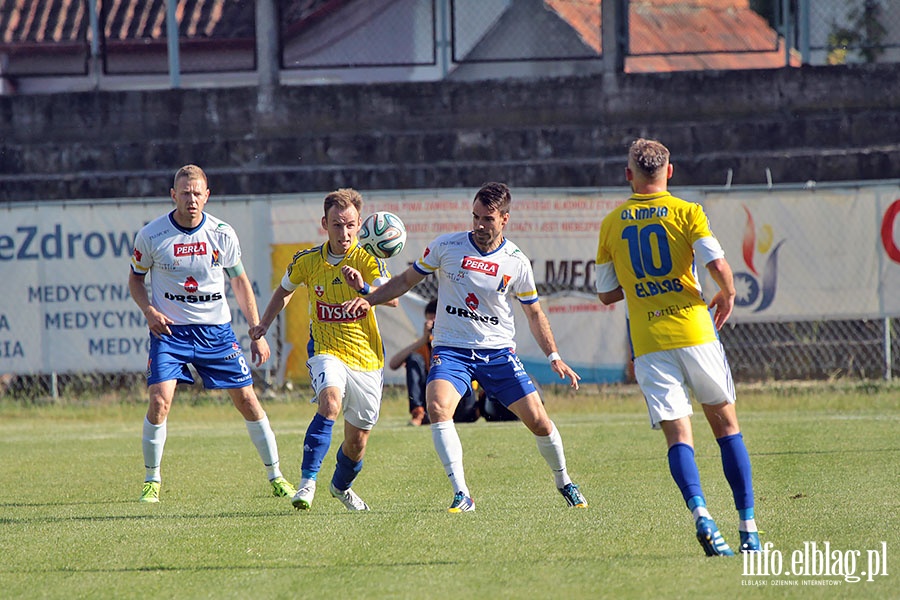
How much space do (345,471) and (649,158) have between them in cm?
305

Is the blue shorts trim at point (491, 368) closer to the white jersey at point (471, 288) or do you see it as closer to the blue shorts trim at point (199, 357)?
the white jersey at point (471, 288)

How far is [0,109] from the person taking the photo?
18.1m

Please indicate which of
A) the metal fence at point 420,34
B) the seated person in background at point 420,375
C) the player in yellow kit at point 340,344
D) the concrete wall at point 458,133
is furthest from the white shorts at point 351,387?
the metal fence at point 420,34

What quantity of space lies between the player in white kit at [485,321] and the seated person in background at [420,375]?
5.41 metres

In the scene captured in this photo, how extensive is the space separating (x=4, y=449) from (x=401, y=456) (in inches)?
164

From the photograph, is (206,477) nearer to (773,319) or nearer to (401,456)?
(401,456)

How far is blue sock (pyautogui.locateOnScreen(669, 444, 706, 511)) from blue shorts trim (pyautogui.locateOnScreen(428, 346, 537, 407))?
73.8 inches

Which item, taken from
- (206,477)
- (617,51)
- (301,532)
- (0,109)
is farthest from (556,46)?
(301,532)

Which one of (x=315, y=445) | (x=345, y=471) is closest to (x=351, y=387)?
(x=315, y=445)

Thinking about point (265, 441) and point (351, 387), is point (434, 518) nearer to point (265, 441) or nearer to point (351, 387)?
point (351, 387)

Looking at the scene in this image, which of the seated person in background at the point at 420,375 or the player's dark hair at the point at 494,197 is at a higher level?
the player's dark hair at the point at 494,197

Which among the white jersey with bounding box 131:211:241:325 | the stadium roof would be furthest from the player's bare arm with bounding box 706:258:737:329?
the stadium roof

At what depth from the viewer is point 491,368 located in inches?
302

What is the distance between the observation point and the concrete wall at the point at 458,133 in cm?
1630
